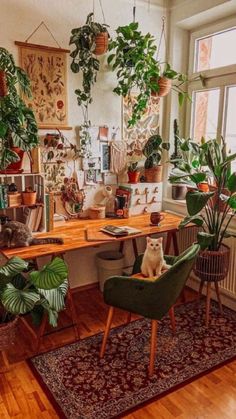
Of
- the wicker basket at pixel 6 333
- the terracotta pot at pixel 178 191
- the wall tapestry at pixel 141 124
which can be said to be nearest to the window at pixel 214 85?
the wall tapestry at pixel 141 124

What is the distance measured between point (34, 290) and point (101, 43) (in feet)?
6.52

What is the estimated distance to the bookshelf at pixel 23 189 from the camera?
2617 mm

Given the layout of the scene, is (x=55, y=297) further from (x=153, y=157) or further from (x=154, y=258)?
(x=153, y=157)

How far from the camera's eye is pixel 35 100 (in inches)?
107

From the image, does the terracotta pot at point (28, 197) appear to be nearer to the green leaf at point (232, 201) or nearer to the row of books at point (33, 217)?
the row of books at point (33, 217)

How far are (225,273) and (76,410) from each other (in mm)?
1514

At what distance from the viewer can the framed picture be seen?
313cm

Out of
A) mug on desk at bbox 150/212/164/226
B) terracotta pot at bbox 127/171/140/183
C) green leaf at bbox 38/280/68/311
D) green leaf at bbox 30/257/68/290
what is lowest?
green leaf at bbox 38/280/68/311

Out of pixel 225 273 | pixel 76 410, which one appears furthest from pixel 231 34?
pixel 76 410

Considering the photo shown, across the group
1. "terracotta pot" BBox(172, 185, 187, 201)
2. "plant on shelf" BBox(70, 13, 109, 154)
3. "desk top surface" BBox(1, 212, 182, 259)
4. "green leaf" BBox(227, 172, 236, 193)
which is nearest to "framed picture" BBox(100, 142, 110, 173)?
"plant on shelf" BBox(70, 13, 109, 154)

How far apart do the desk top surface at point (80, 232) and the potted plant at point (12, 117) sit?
0.60 meters

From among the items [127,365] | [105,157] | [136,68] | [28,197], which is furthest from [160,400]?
[136,68]

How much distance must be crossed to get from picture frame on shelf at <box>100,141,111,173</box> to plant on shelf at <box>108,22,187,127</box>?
12.0 inches

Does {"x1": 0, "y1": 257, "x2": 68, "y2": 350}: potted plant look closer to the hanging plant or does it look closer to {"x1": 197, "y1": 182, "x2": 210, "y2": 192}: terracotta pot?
{"x1": 197, "y1": 182, "x2": 210, "y2": 192}: terracotta pot
